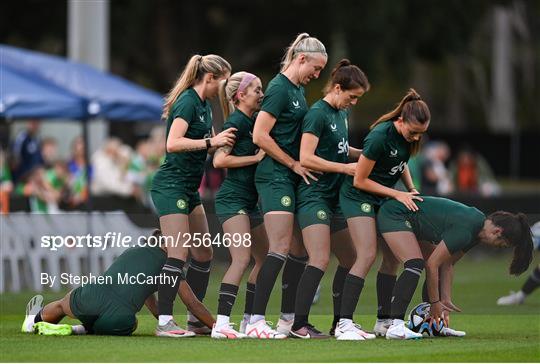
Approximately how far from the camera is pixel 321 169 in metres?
11.4

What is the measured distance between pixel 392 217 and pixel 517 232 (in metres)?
1.14

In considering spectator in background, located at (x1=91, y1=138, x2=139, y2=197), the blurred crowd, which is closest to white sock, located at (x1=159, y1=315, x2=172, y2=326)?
the blurred crowd

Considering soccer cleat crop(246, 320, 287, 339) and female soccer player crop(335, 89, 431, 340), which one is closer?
female soccer player crop(335, 89, 431, 340)

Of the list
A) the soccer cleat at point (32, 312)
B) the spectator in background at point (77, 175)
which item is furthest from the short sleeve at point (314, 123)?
the spectator in background at point (77, 175)

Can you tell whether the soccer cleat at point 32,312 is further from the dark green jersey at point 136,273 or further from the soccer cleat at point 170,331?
the soccer cleat at point 170,331

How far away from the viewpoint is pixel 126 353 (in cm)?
1038

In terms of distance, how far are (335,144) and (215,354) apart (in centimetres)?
220

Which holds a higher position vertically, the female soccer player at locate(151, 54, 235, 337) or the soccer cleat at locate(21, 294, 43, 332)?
the female soccer player at locate(151, 54, 235, 337)

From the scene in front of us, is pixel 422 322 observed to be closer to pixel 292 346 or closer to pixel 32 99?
pixel 292 346

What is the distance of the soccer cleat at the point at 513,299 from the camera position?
45.6ft

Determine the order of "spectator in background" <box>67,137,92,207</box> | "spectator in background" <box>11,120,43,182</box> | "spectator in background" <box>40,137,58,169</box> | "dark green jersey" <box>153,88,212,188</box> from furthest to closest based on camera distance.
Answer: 1. "spectator in background" <box>40,137,58,169</box>
2. "spectator in background" <box>11,120,43,182</box>
3. "spectator in background" <box>67,137,92,207</box>
4. "dark green jersey" <box>153,88,212,188</box>

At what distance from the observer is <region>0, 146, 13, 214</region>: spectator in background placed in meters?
19.2

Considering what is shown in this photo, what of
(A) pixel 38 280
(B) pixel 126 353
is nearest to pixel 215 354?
(B) pixel 126 353

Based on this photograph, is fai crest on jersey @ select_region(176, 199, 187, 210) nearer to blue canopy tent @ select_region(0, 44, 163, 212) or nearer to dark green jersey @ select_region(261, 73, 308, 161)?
dark green jersey @ select_region(261, 73, 308, 161)
